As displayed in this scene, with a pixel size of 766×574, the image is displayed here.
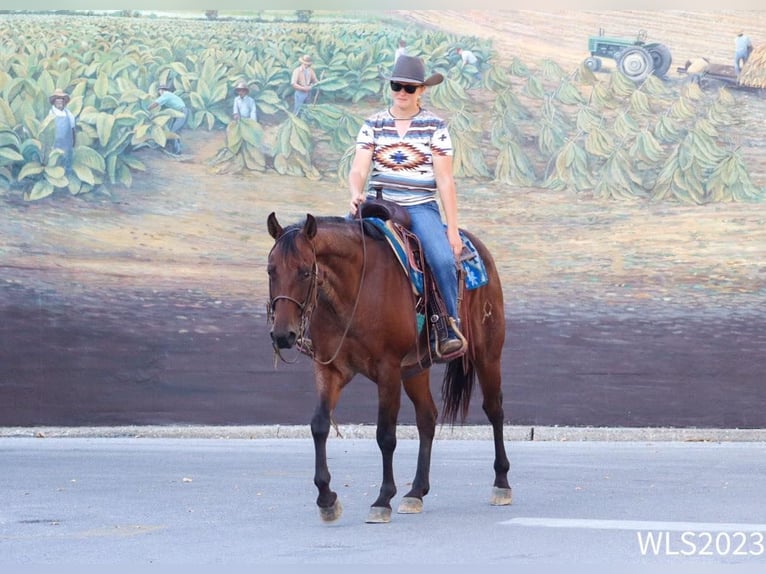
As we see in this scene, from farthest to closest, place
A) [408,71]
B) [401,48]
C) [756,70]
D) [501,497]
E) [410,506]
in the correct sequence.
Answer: [401,48] < [756,70] < [501,497] < [408,71] < [410,506]

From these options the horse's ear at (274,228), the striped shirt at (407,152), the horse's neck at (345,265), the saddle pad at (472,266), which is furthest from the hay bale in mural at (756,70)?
the horse's ear at (274,228)

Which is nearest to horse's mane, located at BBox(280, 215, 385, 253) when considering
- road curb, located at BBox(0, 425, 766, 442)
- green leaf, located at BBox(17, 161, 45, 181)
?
road curb, located at BBox(0, 425, 766, 442)

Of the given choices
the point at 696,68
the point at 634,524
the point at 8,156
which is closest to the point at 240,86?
the point at 8,156

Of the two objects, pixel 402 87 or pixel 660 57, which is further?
pixel 660 57

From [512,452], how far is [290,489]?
3.60m

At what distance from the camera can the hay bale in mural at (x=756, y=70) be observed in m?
16.3

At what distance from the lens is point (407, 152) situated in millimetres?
10359

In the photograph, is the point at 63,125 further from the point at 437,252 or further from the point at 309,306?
the point at 309,306

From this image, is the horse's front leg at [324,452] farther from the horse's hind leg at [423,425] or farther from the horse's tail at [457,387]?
the horse's tail at [457,387]

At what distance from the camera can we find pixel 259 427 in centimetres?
1630

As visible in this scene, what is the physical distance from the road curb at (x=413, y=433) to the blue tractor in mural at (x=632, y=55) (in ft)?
12.4

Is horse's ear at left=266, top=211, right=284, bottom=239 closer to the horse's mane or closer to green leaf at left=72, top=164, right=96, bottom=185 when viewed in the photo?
the horse's mane

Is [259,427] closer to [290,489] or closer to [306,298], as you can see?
[290,489]

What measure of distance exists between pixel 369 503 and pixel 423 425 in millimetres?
648
